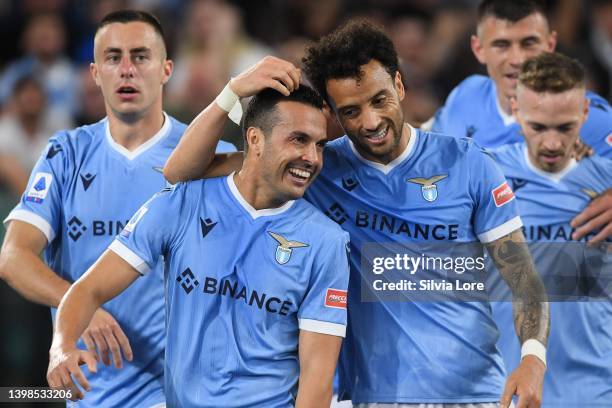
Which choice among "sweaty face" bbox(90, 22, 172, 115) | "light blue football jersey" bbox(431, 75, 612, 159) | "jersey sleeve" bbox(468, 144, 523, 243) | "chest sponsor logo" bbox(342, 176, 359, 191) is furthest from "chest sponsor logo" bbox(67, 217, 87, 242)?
"light blue football jersey" bbox(431, 75, 612, 159)

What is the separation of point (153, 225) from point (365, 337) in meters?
1.04

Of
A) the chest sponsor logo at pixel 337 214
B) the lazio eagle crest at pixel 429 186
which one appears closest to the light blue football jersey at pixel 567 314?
the lazio eagle crest at pixel 429 186

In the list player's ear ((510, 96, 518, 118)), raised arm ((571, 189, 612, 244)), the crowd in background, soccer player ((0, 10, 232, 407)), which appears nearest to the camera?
soccer player ((0, 10, 232, 407))

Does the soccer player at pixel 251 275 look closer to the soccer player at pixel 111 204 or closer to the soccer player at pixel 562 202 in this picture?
the soccer player at pixel 111 204

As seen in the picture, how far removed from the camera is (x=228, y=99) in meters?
4.38

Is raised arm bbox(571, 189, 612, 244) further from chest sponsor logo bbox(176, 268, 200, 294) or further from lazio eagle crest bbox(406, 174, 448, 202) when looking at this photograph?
chest sponsor logo bbox(176, 268, 200, 294)

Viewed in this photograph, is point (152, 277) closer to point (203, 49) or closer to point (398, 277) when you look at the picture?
point (398, 277)

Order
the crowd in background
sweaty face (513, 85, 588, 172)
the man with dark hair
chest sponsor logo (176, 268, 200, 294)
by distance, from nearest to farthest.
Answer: chest sponsor logo (176, 268, 200, 294), sweaty face (513, 85, 588, 172), the man with dark hair, the crowd in background

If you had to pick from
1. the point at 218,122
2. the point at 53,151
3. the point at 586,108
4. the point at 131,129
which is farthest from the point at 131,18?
the point at 586,108

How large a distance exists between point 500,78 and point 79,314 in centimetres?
315

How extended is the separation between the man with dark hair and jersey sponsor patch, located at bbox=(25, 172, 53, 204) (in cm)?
230

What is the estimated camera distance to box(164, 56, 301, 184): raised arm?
4.27 meters

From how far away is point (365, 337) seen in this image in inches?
181

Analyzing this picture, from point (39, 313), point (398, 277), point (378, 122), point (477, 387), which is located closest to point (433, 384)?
point (477, 387)
